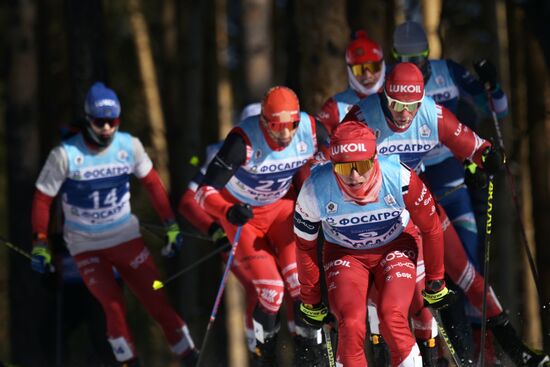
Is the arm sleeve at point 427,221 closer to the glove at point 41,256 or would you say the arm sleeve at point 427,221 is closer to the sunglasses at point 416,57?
the sunglasses at point 416,57

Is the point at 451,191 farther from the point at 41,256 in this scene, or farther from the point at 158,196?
the point at 41,256

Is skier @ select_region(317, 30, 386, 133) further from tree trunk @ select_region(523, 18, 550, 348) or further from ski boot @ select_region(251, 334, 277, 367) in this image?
tree trunk @ select_region(523, 18, 550, 348)

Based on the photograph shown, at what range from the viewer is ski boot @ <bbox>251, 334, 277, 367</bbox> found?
10797 millimetres

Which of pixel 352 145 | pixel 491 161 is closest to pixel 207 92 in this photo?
pixel 491 161

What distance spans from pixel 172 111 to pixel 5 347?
6839mm

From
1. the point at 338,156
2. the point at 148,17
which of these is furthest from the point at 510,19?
the point at 148,17

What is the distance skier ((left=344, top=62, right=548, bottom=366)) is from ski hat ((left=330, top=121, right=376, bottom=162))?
108 cm

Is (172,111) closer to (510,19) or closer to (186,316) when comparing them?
(186,316)

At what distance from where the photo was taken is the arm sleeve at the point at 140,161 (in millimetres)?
11781

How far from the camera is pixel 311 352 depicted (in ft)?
35.4

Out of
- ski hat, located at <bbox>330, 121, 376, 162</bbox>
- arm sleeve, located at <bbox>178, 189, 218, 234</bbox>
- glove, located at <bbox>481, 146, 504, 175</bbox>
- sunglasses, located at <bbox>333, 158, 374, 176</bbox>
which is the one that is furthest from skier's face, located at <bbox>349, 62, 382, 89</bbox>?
sunglasses, located at <bbox>333, 158, 374, 176</bbox>

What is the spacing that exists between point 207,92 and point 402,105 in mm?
12788

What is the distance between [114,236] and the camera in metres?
11.8

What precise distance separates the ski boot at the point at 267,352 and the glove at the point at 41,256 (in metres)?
2.07
